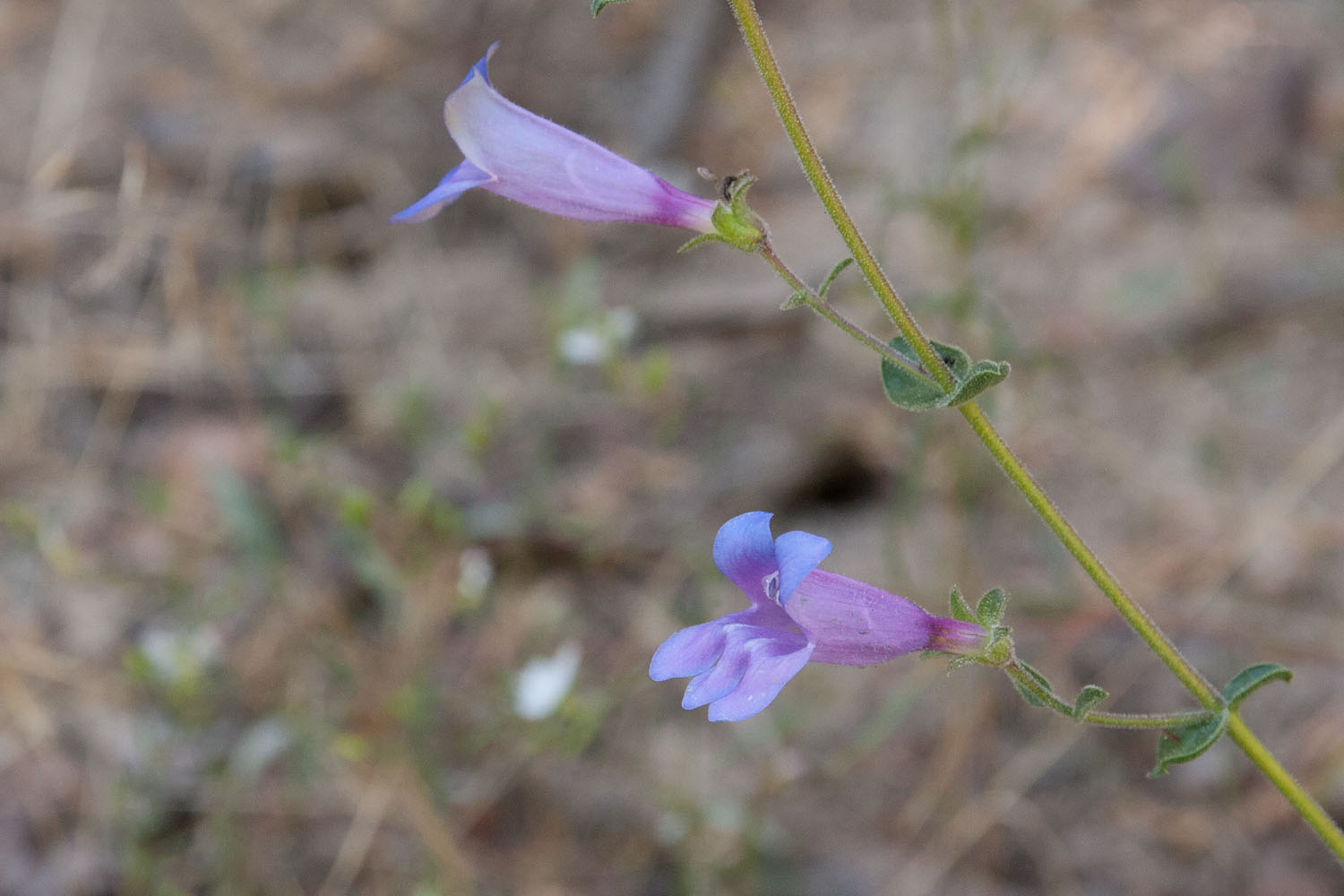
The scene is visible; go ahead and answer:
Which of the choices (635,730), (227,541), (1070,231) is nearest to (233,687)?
(227,541)

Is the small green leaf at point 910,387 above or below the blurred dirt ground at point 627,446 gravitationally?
above

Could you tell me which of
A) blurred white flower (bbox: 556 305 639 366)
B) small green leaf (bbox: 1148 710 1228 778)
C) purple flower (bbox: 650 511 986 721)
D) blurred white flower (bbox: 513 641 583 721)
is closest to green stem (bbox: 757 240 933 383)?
purple flower (bbox: 650 511 986 721)

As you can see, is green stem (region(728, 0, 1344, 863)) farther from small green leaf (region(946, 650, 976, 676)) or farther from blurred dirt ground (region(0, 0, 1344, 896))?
blurred dirt ground (region(0, 0, 1344, 896))

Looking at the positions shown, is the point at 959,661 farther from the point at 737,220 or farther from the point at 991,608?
the point at 737,220

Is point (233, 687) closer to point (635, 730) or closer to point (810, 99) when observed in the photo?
point (635, 730)

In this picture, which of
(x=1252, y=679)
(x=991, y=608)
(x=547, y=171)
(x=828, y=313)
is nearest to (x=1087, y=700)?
(x=991, y=608)

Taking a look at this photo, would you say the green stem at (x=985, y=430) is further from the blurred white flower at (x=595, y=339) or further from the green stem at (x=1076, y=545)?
the blurred white flower at (x=595, y=339)

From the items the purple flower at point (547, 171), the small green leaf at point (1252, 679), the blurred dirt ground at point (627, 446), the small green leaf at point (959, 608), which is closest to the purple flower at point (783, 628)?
the small green leaf at point (959, 608)
